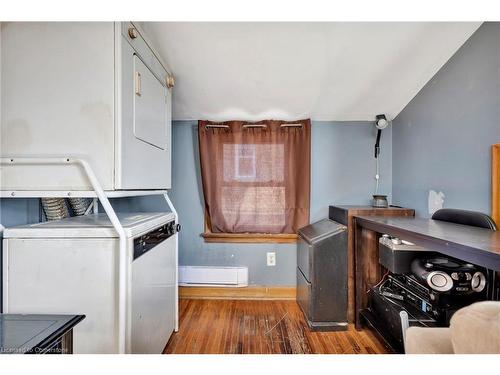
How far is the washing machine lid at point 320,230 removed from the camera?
191 centimetres

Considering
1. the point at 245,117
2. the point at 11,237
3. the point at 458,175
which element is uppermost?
the point at 245,117

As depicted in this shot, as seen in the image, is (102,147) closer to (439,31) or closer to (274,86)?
(274,86)

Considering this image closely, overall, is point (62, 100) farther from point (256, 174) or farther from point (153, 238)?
point (256, 174)

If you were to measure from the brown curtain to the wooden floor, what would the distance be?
2.28 ft

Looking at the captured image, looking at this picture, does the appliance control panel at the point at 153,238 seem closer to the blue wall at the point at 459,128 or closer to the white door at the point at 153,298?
the white door at the point at 153,298

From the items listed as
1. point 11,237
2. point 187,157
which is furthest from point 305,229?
point 11,237

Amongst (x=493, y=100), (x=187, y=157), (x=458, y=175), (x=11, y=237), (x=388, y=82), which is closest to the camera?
(x=11, y=237)

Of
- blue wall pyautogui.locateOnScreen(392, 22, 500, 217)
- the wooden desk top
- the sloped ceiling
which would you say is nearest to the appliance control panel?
the sloped ceiling

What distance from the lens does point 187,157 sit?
2496 millimetres

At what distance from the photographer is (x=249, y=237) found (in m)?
2.44

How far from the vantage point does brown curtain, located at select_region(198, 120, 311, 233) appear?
239 centimetres

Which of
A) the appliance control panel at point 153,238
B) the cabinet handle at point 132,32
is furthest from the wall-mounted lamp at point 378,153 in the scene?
the cabinet handle at point 132,32
